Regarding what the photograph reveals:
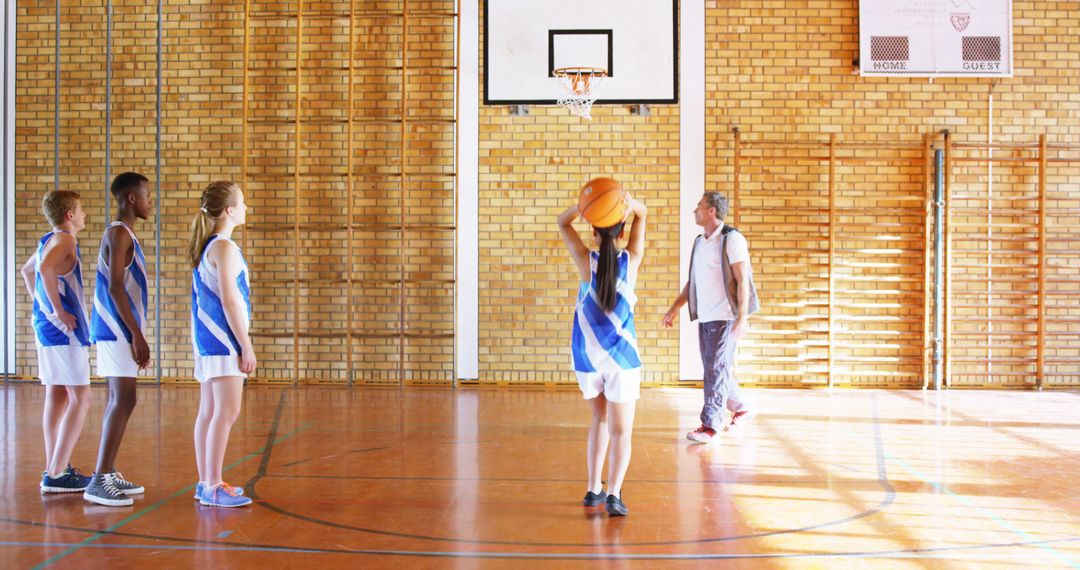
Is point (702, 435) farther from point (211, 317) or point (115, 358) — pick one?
point (115, 358)

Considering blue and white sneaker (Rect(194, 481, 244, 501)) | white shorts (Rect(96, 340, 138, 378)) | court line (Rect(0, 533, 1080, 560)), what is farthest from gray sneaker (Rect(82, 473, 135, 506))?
court line (Rect(0, 533, 1080, 560))

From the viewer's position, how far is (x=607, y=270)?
12.7ft

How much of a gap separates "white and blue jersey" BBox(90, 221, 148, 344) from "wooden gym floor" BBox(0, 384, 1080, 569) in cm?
78

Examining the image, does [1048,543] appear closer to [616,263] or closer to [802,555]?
[802,555]

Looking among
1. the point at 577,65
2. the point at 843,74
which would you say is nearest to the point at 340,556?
the point at 577,65

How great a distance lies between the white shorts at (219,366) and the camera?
157 inches

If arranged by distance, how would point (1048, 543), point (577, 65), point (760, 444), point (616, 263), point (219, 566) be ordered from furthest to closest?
1. point (577, 65)
2. point (760, 444)
3. point (616, 263)
4. point (1048, 543)
5. point (219, 566)

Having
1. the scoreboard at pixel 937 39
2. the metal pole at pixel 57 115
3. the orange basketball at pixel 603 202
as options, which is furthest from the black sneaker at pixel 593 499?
the metal pole at pixel 57 115

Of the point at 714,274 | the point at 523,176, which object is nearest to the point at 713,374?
the point at 714,274

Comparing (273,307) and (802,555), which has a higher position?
(273,307)

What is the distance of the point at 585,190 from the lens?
3.82 meters

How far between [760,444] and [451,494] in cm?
231

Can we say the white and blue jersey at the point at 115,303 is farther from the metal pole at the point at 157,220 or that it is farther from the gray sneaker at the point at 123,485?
the metal pole at the point at 157,220

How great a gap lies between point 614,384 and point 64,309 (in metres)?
2.58
